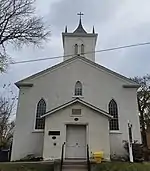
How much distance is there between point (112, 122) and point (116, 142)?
1.60m

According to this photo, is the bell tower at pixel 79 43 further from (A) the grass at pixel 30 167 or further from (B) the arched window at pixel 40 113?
(A) the grass at pixel 30 167

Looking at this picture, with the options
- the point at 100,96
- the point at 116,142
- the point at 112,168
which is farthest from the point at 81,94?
the point at 112,168

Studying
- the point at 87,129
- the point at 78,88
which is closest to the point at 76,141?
the point at 87,129

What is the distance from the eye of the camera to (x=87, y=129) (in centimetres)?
1681

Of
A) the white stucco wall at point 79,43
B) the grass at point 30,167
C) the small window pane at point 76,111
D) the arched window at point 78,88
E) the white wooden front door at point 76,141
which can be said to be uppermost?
the white stucco wall at point 79,43

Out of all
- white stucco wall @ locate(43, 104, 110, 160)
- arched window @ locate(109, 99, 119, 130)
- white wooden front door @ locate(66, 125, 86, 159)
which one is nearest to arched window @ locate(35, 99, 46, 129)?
white stucco wall @ locate(43, 104, 110, 160)

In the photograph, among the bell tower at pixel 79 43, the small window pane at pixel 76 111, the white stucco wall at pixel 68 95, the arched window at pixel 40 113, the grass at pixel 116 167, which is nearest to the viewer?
the grass at pixel 116 167

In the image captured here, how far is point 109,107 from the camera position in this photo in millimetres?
19062

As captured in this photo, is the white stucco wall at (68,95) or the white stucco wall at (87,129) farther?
the white stucco wall at (68,95)

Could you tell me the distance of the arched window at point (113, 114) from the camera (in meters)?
Answer: 18.6

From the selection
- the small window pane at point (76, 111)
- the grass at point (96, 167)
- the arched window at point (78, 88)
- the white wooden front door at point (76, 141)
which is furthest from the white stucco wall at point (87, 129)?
the grass at point (96, 167)

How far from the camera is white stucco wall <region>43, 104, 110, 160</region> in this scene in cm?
1620

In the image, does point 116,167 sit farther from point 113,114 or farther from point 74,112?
point 113,114

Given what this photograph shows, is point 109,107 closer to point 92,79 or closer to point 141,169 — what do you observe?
point 92,79
